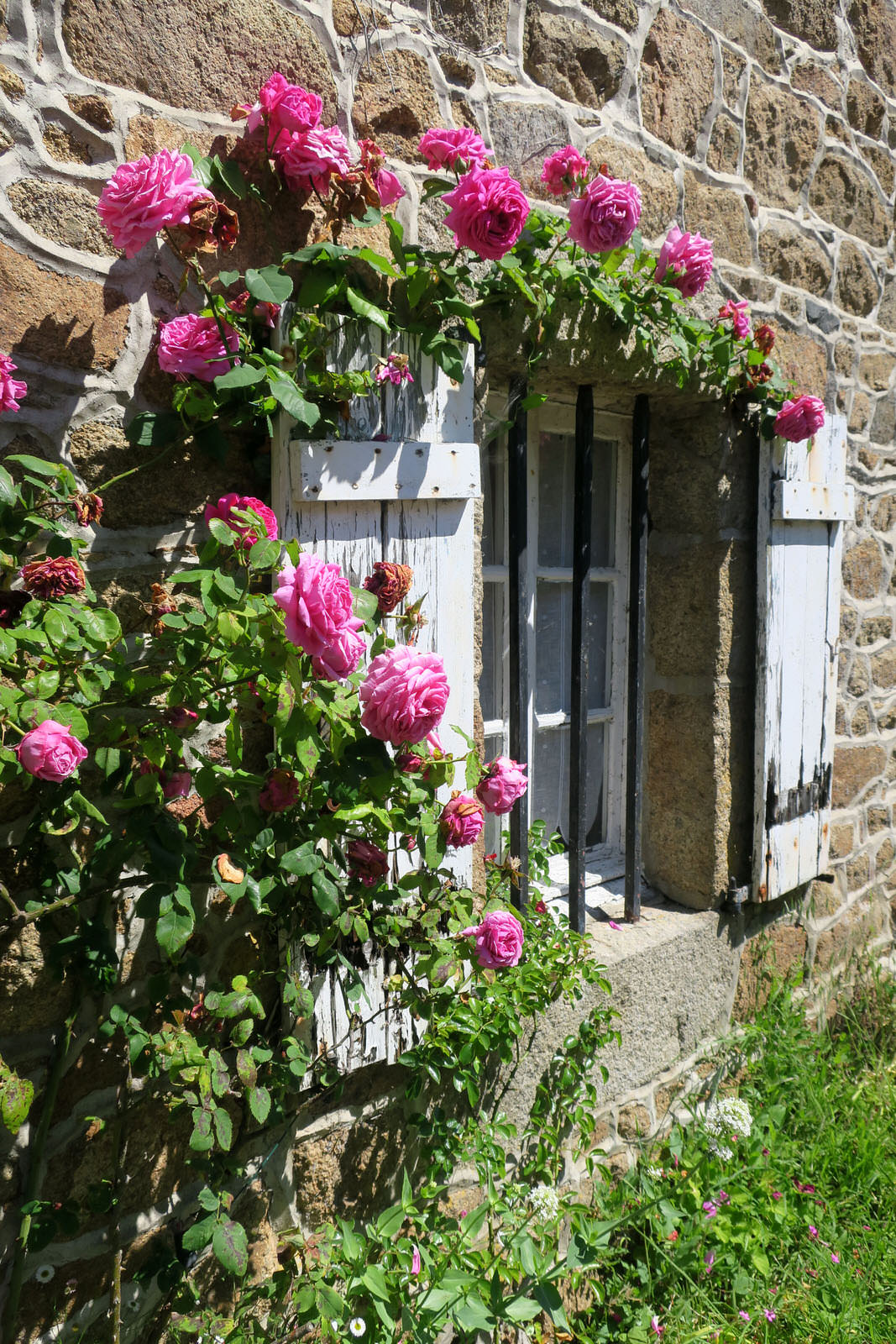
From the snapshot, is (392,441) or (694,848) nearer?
(392,441)

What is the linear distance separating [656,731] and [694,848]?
0.37 m

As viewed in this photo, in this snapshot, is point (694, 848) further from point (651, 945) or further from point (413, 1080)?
point (413, 1080)

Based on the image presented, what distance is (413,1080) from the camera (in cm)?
190

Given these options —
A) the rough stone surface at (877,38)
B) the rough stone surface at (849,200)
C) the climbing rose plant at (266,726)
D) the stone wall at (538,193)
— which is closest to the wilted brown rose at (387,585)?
the climbing rose plant at (266,726)

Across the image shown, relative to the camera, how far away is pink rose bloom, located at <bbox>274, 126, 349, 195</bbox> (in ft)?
5.23

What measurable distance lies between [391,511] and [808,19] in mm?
2434

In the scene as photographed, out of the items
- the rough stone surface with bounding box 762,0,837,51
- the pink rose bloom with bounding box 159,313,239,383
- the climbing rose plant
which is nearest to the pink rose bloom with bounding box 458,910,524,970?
the climbing rose plant

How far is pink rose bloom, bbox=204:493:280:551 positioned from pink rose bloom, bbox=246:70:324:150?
0.67 meters

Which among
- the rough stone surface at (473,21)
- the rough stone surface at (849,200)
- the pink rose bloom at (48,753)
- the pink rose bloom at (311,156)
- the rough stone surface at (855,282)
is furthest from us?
the rough stone surface at (855,282)

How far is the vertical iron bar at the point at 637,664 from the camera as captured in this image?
8.66ft

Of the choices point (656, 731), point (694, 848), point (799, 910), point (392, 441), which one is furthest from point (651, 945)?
point (392, 441)

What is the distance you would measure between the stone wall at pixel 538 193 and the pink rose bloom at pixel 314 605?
43 centimetres

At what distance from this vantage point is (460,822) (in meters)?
1.66

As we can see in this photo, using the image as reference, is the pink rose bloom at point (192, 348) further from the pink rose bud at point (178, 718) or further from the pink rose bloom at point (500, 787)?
the pink rose bloom at point (500, 787)
